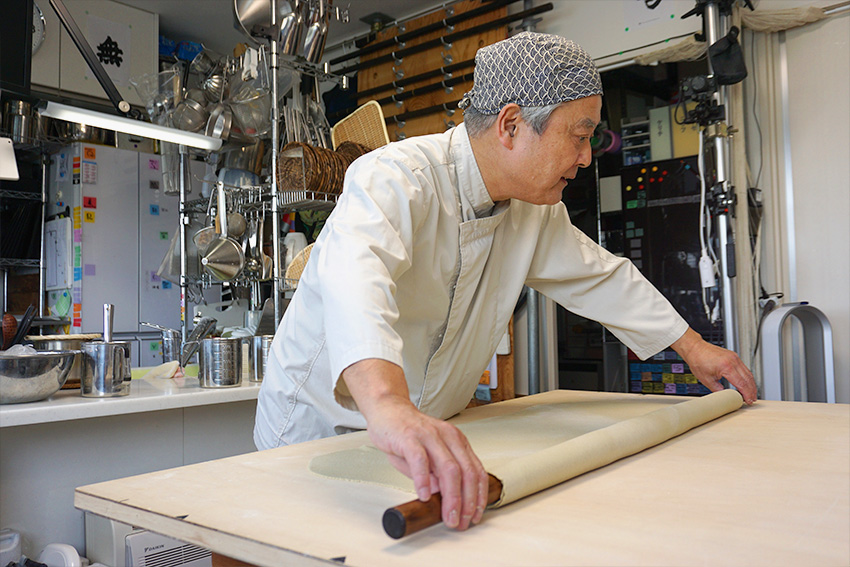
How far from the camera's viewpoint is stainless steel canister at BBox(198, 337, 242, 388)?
2162 mm

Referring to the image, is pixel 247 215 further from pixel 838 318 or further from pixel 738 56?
pixel 838 318

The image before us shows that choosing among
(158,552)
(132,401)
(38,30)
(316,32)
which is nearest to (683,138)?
(316,32)

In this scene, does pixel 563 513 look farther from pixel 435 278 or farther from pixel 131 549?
pixel 131 549

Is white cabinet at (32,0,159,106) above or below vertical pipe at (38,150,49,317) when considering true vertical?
above

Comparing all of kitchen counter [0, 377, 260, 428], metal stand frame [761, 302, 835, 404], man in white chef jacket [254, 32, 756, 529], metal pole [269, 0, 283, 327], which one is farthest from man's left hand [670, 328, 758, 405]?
metal pole [269, 0, 283, 327]

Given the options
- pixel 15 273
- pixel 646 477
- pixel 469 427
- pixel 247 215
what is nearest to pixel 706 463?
pixel 646 477

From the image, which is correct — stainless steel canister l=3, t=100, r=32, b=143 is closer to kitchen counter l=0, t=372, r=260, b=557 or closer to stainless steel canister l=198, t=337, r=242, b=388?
kitchen counter l=0, t=372, r=260, b=557

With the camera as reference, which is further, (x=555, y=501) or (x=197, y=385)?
(x=197, y=385)

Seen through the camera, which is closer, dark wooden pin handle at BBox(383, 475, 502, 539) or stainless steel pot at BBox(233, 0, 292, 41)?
dark wooden pin handle at BBox(383, 475, 502, 539)

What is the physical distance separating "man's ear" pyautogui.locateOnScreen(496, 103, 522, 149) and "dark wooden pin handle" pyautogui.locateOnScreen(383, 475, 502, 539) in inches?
28.2

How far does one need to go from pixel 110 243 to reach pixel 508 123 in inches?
155

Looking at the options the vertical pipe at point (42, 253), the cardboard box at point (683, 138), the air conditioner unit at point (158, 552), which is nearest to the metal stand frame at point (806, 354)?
the cardboard box at point (683, 138)

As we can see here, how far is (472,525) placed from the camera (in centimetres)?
64

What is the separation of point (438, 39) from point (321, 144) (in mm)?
1008
